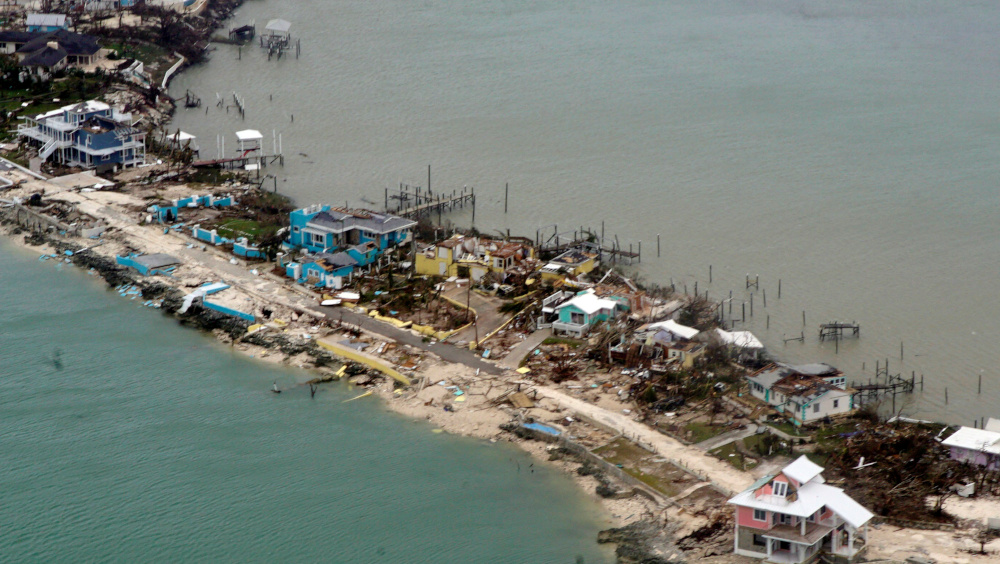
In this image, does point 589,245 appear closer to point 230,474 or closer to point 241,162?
point 230,474

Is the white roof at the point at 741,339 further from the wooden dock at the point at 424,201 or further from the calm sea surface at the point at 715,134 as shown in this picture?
the wooden dock at the point at 424,201

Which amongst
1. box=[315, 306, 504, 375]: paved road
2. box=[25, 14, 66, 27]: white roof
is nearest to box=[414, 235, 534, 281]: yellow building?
box=[315, 306, 504, 375]: paved road

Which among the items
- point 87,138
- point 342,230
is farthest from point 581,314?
point 87,138

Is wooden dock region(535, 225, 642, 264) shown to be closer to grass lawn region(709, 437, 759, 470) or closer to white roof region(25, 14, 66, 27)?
grass lawn region(709, 437, 759, 470)

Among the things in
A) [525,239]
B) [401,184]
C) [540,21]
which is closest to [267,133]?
[401,184]

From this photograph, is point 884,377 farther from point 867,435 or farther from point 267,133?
point 267,133
